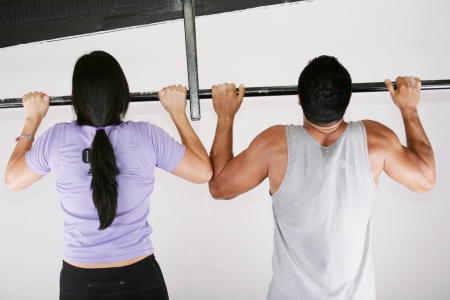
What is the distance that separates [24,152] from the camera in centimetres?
187

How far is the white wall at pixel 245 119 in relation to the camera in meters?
3.05

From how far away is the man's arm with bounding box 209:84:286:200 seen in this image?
1.72 metres

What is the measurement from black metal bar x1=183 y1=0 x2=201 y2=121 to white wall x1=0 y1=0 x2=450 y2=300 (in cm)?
110

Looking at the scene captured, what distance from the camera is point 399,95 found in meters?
2.03

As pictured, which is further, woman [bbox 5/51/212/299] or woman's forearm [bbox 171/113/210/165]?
woman's forearm [bbox 171/113/210/165]

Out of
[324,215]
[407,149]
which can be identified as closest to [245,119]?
[407,149]

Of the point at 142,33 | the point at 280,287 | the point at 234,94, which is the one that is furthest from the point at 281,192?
the point at 142,33

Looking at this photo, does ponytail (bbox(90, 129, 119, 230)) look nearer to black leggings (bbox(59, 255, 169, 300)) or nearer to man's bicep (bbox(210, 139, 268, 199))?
black leggings (bbox(59, 255, 169, 300))

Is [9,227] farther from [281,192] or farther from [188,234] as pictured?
[281,192]

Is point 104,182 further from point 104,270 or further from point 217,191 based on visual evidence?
point 217,191

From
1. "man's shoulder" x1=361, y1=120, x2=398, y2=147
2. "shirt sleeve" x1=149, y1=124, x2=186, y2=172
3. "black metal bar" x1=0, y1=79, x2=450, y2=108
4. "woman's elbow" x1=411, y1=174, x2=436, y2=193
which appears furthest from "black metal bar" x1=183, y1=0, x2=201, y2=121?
"woman's elbow" x1=411, y1=174, x2=436, y2=193

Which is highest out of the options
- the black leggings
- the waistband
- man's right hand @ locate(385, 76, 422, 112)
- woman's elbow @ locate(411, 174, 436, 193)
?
man's right hand @ locate(385, 76, 422, 112)

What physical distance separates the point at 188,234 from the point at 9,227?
4.49 feet

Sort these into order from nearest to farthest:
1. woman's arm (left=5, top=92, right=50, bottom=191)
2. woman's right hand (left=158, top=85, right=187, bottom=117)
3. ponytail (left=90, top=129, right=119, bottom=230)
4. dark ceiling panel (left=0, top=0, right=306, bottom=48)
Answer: ponytail (left=90, top=129, right=119, bottom=230), woman's arm (left=5, top=92, right=50, bottom=191), woman's right hand (left=158, top=85, right=187, bottom=117), dark ceiling panel (left=0, top=0, right=306, bottom=48)
